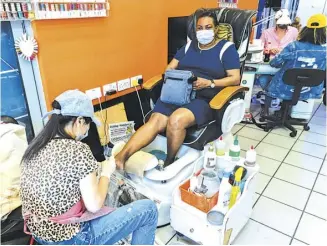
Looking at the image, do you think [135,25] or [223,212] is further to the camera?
[135,25]

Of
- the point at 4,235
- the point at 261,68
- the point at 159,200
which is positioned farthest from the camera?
Answer: the point at 261,68

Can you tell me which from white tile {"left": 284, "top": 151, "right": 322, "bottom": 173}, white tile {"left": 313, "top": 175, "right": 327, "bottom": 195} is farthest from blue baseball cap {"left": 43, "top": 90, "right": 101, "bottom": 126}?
white tile {"left": 284, "top": 151, "right": 322, "bottom": 173}

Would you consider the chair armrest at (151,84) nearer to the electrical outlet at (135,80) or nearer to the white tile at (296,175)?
the electrical outlet at (135,80)

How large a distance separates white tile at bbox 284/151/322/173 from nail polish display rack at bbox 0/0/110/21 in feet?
6.54

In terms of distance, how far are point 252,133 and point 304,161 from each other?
0.64 m

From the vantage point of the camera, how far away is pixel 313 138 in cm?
292

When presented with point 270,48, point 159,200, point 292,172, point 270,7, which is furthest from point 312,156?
point 270,7

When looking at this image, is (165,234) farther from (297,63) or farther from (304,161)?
(297,63)

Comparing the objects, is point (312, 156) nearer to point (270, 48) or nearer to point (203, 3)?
point (270, 48)

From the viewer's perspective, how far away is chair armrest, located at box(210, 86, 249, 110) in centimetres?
175

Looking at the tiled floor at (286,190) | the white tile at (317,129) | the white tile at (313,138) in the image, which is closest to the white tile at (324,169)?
the tiled floor at (286,190)

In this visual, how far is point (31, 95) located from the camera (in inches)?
74.7

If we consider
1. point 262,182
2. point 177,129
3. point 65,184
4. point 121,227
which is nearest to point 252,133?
point 262,182

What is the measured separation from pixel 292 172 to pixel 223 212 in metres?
1.15
